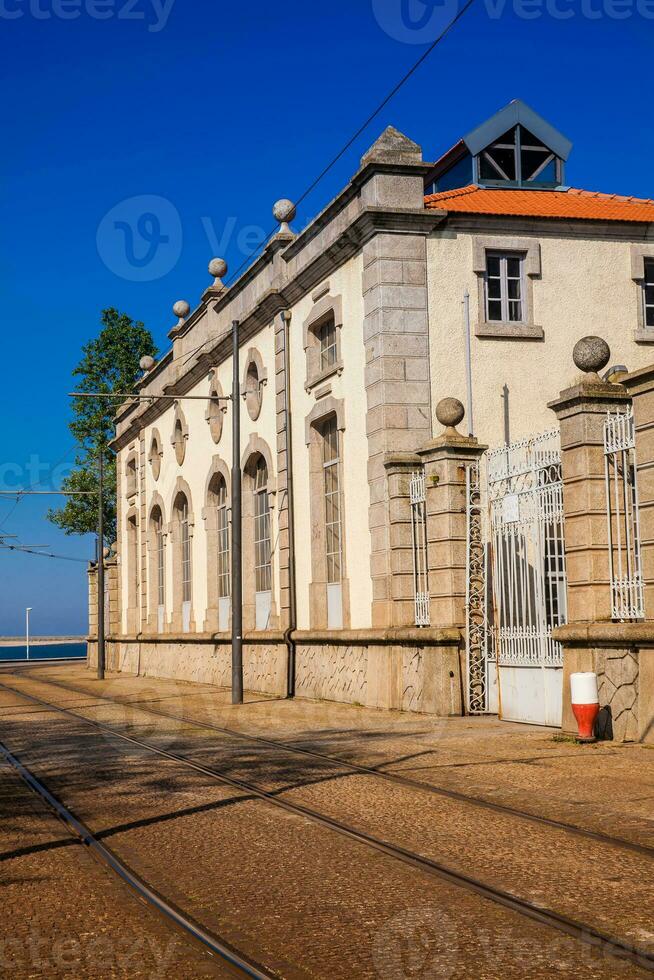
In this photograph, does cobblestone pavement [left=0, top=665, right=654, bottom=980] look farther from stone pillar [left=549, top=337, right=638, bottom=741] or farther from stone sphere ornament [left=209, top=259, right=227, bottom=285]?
stone sphere ornament [left=209, top=259, right=227, bottom=285]

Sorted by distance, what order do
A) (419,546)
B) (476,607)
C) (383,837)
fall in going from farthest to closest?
(419,546)
(476,607)
(383,837)

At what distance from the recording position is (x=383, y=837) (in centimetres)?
805

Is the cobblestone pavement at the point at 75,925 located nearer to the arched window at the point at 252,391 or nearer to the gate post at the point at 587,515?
the gate post at the point at 587,515

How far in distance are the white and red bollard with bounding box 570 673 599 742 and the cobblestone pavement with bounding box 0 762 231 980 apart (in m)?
6.76

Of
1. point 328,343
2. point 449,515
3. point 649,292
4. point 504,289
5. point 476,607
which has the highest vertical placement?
point 649,292

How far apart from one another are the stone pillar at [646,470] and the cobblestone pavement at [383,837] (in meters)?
1.84

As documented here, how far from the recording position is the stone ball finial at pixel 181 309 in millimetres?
36781

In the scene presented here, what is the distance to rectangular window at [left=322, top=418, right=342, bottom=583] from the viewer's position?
76.5 ft

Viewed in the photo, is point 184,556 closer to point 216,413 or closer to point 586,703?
point 216,413

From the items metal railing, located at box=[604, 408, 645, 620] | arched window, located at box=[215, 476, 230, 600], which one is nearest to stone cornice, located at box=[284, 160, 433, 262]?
metal railing, located at box=[604, 408, 645, 620]

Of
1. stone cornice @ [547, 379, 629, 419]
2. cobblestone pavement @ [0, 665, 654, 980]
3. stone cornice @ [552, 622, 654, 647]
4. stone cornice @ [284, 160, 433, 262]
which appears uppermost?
stone cornice @ [284, 160, 433, 262]

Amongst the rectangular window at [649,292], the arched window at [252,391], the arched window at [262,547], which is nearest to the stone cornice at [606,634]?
the rectangular window at [649,292]

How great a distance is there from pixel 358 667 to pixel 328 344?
6663mm

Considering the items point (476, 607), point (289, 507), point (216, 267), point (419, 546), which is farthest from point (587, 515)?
point (216, 267)
